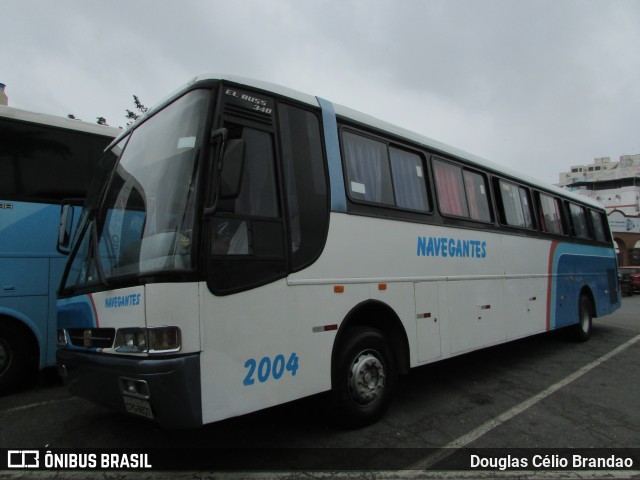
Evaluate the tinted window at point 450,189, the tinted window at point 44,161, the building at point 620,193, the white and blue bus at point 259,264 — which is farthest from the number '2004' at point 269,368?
the building at point 620,193

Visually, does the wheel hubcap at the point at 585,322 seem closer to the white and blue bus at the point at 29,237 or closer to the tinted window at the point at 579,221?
the tinted window at the point at 579,221

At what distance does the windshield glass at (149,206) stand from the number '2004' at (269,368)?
2.94ft

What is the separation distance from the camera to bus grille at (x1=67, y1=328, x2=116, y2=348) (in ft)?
10.5

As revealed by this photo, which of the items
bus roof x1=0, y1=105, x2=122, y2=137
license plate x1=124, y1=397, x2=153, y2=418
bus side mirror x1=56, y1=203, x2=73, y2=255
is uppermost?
bus roof x1=0, y1=105, x2=122, y2=137

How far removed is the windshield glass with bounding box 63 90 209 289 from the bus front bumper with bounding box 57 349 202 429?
62 centimetres

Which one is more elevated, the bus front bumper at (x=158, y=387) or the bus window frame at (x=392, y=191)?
the bus window frame at (x=392, y=191)

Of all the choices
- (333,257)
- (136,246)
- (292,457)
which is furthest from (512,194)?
(136,246)

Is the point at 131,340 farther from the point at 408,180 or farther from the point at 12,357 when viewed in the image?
the point at 408,180

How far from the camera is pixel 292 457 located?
3.54 meters

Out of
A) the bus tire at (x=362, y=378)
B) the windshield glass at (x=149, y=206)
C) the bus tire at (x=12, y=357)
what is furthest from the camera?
the bus tire at (x=12, y=357)

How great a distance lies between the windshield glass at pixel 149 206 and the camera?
3012 millimetres

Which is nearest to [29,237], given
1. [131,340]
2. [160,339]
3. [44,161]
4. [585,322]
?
[44,161]

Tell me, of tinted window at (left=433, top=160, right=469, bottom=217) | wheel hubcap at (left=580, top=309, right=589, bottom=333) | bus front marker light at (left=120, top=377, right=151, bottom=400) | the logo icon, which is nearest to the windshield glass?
bus front marker light at (left=120, top=377, right=151, bottom=400)

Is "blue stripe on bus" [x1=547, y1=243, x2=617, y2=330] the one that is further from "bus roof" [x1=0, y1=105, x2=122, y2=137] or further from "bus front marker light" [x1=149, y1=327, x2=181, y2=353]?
"bus roof" [x1=0, y1=105, x2=122, y2=137]
